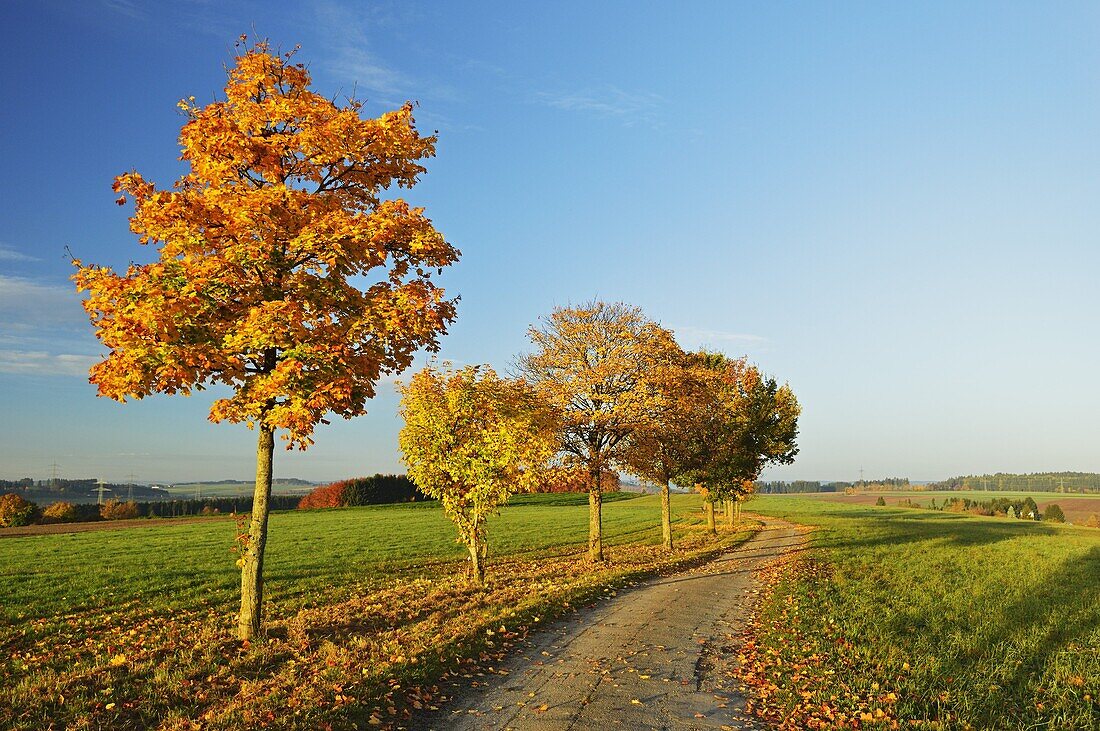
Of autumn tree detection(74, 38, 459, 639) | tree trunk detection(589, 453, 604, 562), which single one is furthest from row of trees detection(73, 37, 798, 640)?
tree trunk detection(589, 453, 604, 562)

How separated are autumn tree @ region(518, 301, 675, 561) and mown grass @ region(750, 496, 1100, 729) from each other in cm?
843

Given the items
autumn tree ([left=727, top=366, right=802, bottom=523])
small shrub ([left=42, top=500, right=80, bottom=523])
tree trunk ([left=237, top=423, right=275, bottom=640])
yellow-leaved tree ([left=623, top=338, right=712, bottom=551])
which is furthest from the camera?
small shrub ([left=42, top=500, right=80, bottom=523])

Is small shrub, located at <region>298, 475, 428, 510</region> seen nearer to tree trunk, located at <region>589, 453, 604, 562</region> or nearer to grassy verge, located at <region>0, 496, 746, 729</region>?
grassy verge, located at <region>0, 496, 746, 729</region>

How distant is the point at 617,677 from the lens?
995cm

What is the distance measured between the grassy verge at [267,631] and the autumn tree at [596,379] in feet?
15.5

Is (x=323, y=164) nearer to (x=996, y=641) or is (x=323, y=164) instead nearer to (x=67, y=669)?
(x=67, y=669)

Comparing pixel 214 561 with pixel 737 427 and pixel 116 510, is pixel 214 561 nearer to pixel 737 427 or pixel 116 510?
pixel 737 427

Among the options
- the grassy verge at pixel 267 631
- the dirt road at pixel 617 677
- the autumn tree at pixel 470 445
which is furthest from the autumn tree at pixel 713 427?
the dirt road at pixel 617 677

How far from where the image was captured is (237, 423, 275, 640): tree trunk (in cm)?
1212

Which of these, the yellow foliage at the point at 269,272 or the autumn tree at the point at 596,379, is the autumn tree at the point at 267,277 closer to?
the yellow foliage at the point at 269,272

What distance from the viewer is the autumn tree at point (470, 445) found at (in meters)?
18.3

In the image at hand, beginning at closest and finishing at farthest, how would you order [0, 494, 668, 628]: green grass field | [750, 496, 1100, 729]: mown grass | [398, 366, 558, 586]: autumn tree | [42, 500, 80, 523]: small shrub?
[750, 496, 1100, 729]: mown grass → [398, 366, 558, 586]: autumn tree → [0, 494, 668, 628]: green grass field → [42, 500, 80, 523]: small shrub

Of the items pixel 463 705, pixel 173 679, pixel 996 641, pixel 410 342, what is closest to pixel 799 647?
pixel 996 641

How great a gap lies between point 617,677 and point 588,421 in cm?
1592
